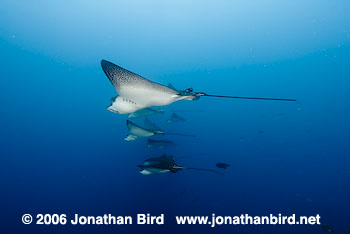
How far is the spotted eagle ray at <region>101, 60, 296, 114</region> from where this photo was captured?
1.71 m

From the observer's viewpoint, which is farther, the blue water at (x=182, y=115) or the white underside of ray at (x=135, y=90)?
the blue water at (x=182, y=115)

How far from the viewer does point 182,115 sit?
8016 mm

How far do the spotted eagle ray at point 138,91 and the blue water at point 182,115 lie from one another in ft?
14.7

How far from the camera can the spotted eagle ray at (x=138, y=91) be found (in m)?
1.71

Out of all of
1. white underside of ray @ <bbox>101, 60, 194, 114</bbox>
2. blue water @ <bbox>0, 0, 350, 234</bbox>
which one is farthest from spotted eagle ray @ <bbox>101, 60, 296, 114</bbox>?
blue water @ <bbox>0, 0, 350, 234</bbox>

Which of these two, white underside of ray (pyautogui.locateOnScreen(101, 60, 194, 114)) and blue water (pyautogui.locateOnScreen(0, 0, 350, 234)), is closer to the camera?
white underside of ray (pyautogui.locateOnScreen(101, 60, 194, 114))

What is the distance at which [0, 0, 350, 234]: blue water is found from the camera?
6.49 metres

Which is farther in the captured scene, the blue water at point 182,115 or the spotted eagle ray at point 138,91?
the blue water at point 182,115

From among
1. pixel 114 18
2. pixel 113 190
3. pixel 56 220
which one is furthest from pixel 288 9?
pixel 56 220

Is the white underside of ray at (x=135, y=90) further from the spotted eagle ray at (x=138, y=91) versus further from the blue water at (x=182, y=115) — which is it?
the blue water at (x=182, y=115)

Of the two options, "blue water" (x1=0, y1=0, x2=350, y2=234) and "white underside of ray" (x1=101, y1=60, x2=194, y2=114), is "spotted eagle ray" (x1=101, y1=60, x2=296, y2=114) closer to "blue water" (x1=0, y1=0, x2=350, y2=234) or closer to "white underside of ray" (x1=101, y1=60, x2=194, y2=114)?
"white underside of ray" (x1=101, y1=60, x2=194, y2=114)

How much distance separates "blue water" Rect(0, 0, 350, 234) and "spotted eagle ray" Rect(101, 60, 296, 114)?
14.7 feet

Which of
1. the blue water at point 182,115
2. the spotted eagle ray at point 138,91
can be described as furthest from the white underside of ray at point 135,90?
the blue water at point 182,115

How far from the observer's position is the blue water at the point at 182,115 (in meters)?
6.49
